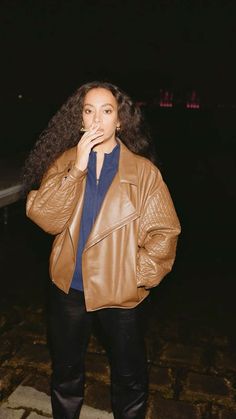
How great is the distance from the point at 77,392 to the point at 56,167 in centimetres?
152

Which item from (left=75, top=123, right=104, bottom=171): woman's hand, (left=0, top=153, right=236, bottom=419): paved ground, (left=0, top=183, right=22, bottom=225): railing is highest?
(left=75, top=123, right=104, bottom=171): woman's hand

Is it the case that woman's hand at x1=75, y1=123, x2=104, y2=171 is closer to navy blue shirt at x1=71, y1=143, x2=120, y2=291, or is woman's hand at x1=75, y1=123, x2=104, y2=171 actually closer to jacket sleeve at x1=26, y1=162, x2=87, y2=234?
jacket sleeve at x1=26, y1=162, x2=87, y2=234

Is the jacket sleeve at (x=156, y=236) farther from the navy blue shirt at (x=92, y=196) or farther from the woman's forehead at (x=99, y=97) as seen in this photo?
the woman's forehead at (x=99, y=97)

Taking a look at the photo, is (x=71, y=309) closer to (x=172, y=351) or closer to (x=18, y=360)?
(x=18, y=360)

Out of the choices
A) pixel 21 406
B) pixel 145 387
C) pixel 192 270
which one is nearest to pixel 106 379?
pixel 21 406

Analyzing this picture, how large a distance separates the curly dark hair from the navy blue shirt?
316mm

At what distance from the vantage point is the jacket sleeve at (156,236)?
2.36 metres

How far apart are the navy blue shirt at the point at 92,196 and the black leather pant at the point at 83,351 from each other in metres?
0.17

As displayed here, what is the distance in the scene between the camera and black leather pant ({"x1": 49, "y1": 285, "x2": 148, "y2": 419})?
8.00ft

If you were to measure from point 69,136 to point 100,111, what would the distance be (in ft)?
1.35

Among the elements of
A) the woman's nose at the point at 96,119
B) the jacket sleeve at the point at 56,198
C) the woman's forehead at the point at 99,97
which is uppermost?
the woman's forehead at the point at 99,97

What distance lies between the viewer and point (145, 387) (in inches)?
102

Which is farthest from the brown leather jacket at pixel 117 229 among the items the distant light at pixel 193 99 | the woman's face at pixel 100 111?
the distant light at pixel 193 99

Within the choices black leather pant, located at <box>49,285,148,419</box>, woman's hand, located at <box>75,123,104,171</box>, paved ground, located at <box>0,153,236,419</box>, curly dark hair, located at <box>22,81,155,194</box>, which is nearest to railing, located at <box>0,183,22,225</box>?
paved ground, located at <box>0,153,236,419</box>
